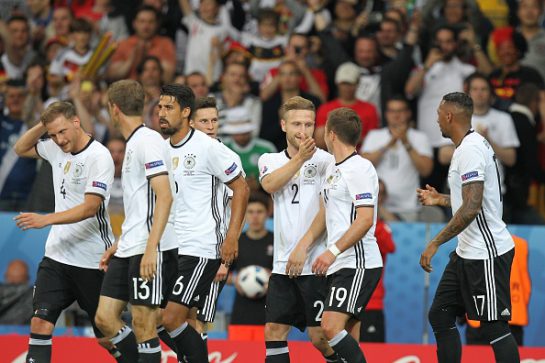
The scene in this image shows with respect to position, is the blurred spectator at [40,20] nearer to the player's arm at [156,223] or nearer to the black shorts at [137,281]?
the black shorts at [137,281]

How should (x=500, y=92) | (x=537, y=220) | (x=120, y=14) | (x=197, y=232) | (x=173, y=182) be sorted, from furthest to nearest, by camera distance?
(x=120, y=14)
(x=500, y=92)
(x=537, y=220)
(x=197, y=232)
(x=173, y=182)

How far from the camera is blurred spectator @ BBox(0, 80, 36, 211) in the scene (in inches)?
550

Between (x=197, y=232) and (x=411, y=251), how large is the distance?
3.99m

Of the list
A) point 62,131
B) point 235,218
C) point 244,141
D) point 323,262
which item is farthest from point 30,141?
point 244,141

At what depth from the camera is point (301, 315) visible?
925 centimetres

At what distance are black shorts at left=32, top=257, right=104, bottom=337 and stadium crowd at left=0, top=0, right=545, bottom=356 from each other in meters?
3.57

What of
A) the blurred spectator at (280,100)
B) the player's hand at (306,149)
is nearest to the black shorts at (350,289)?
the player's hand at (306,149)

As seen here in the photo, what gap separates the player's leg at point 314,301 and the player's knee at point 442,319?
0.85 metres

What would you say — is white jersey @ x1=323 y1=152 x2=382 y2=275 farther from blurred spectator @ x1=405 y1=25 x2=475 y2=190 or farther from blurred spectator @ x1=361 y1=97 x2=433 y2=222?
blurred spectator @ x1=405 y1=25 x2=475 y2=190

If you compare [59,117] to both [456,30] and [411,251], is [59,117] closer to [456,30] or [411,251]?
[411,251]

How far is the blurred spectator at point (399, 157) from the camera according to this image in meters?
13.2

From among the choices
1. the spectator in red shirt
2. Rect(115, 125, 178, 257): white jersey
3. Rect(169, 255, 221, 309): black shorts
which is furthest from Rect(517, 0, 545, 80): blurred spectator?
Rect(115, 125, 178, 257): white jersey

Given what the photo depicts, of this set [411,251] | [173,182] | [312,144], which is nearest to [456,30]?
[411,251]

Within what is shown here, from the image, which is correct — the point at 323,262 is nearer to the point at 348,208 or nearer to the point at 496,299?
the point at 348,208
